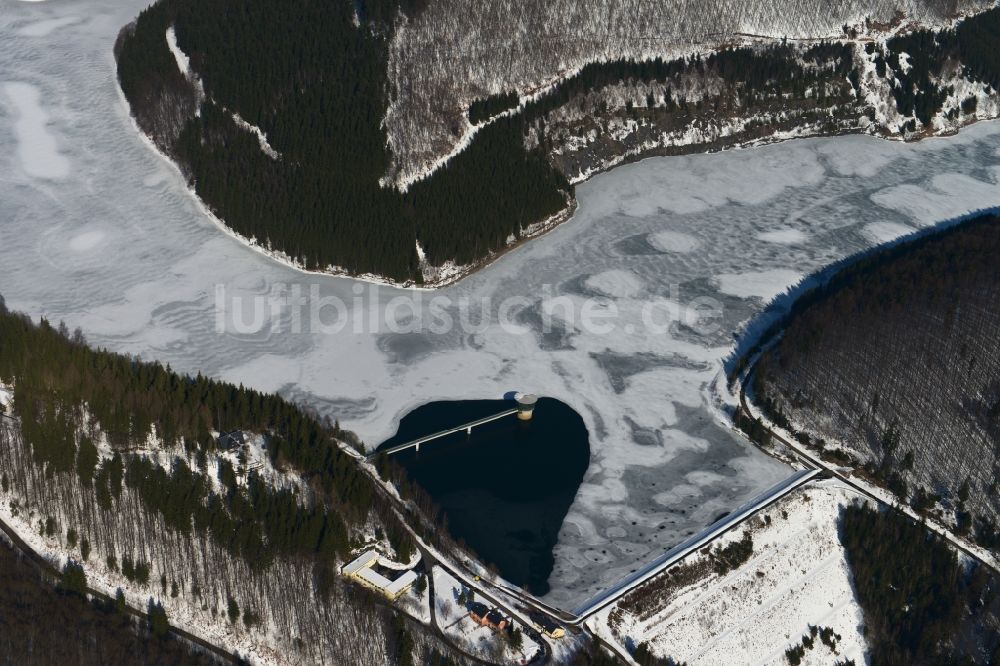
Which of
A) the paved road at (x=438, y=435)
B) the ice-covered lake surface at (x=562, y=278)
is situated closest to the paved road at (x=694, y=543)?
the ice-covered lake surface at (x=562, y=278)

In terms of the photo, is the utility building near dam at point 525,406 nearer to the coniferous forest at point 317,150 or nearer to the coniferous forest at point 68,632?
the coniferous forest at point 317,150

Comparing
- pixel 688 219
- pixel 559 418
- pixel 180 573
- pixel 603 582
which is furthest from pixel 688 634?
pixel 688 219

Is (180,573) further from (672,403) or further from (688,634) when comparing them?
(672,403)

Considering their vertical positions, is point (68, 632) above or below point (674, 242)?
below

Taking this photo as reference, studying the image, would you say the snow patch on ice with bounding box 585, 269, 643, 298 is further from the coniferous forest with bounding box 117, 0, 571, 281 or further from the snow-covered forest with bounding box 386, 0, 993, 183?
the snow-covered forest with bounding box 386, 0, 993, 183

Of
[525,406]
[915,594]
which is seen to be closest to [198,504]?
[525,406]

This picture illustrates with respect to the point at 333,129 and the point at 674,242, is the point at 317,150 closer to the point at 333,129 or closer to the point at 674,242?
the point at 333,129
